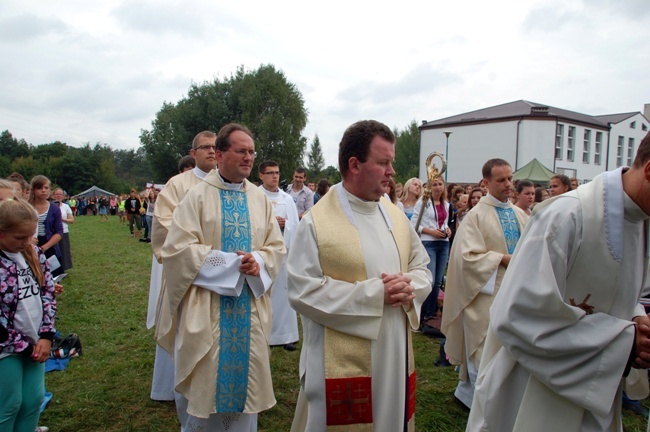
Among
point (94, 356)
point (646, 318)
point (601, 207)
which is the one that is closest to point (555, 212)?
point (601, 207)

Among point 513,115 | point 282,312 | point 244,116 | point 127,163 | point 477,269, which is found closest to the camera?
point 477,269

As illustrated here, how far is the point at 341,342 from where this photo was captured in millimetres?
2623

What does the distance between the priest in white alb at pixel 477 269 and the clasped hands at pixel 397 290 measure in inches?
75.1

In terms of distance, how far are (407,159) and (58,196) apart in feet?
213

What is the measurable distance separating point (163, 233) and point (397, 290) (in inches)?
91.2

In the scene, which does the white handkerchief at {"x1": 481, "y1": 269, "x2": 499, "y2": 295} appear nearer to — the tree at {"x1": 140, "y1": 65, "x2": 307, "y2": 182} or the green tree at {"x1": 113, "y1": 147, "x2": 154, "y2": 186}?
the tree at {"x1": 140, "y1": 65, "x2": 307, "y2": 182}

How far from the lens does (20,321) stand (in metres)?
2.90

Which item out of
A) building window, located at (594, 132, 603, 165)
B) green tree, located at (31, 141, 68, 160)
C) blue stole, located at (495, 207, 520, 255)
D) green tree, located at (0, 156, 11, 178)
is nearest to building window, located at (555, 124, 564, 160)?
building window, located at (594, 132, 603, 165)

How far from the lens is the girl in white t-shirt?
280 cm

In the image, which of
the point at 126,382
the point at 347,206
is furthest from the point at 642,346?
the point at 126,382

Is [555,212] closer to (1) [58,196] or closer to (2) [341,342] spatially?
(2) [341,342]

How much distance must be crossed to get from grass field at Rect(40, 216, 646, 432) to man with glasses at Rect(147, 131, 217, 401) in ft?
0.70

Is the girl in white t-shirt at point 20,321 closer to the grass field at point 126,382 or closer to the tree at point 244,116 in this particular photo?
the grass field at point 126,382

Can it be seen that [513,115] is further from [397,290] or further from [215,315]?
[397,290]
